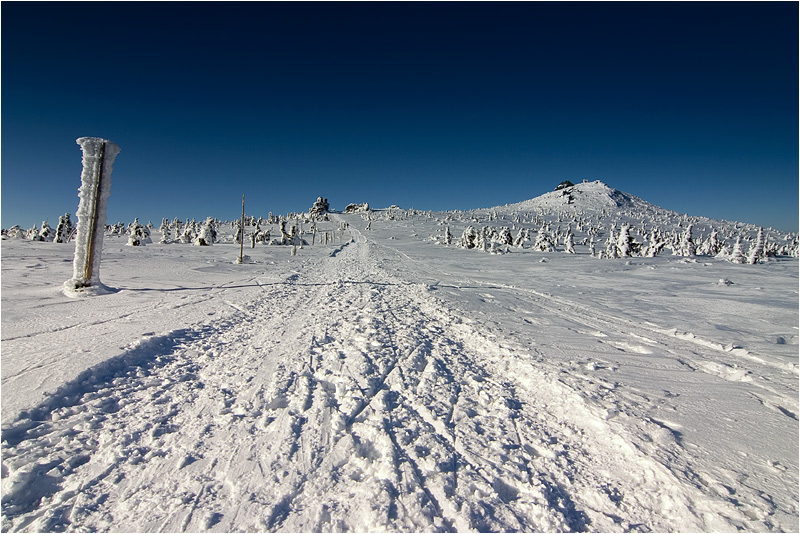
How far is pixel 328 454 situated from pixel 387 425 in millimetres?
618

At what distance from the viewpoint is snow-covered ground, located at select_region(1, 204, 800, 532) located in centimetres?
225

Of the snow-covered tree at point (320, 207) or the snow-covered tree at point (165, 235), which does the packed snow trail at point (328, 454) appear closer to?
the snow-covered tree at point (165, 235)

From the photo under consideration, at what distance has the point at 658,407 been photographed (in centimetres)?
363

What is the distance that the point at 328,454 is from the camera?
2.77 meters

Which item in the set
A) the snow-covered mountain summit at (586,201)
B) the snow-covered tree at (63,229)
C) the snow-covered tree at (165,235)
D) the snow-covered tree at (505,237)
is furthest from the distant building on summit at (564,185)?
the snow-covered tree at (63,229)

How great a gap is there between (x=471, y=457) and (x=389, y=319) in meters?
4.65

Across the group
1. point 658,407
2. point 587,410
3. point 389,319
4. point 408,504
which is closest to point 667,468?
point 587,410

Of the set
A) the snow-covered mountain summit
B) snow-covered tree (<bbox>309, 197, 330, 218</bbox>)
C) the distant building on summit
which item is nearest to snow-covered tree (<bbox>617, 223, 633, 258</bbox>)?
the snow-covered mountain summit

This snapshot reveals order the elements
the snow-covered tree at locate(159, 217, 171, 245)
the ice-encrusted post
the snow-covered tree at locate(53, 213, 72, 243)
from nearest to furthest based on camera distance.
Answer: the ice-encrusted post
the snow-covered tree at locate(53, 213, 72, 243)
the snow-covered tree at locate(159, 217, 171, 245)

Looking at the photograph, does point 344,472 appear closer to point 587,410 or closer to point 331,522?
point 331,522

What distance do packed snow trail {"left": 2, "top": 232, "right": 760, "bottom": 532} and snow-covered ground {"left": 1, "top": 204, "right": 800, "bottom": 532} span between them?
0.02 meters

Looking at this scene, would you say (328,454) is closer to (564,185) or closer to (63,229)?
(63,229)

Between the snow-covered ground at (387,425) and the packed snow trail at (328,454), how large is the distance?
0.6 inches

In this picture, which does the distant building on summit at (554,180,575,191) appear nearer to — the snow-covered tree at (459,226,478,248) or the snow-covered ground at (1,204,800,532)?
the snow-covered tree at (459,226,478,248)
